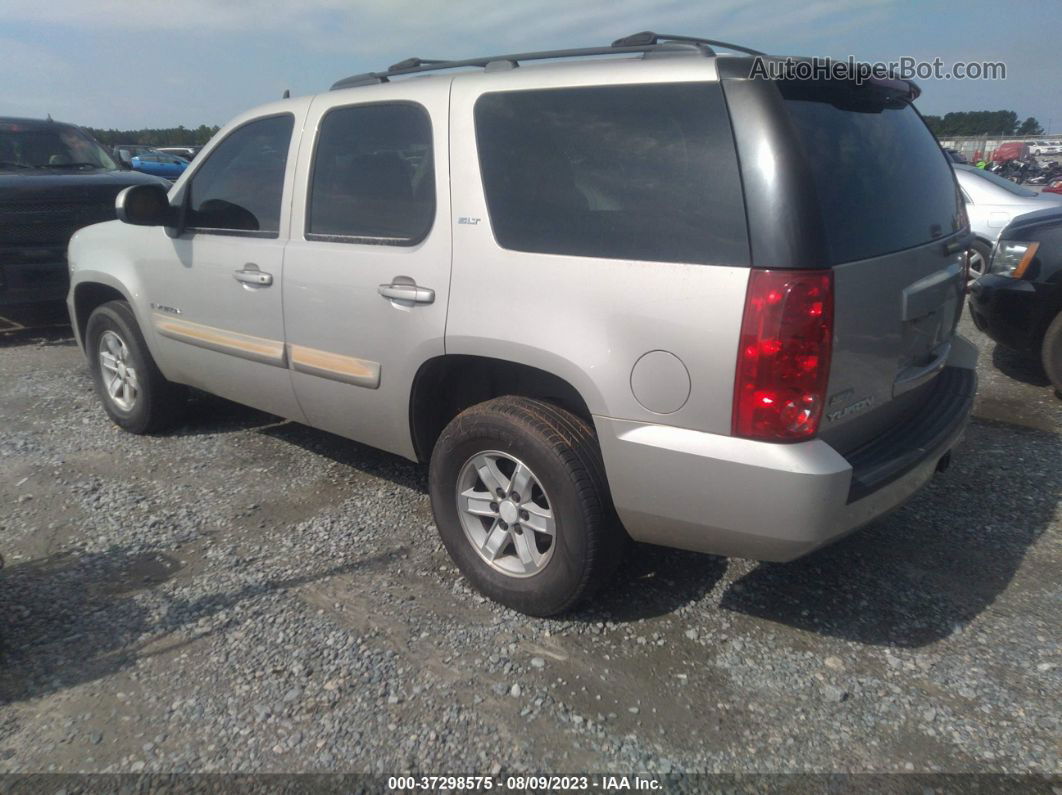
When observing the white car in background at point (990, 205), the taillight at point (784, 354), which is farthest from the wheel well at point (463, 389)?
the white car in background at point (990, 205)

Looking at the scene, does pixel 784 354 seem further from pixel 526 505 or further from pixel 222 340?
pixel 222 340

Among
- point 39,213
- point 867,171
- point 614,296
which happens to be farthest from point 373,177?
point 39,213

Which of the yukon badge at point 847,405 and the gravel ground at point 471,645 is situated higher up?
the yukon badge at point 847,405

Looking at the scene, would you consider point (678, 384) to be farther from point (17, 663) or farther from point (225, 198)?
point (225, 198)

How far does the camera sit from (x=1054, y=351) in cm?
526

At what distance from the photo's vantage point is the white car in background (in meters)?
8.57

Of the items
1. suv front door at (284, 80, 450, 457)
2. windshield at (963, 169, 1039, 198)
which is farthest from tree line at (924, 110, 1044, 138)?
suv front door at (284, 80, 450, 457)

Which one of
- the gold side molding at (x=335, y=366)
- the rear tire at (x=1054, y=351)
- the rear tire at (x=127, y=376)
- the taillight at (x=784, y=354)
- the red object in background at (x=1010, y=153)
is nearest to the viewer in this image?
the taillight at (x=784, y=354)

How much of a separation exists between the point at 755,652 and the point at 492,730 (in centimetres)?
99

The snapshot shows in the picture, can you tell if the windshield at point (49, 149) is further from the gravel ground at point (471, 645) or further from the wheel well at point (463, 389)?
the wheel well at point (463, 389)

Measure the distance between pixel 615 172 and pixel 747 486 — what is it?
1082 millimetres

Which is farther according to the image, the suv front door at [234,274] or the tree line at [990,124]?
the tree line at [990,124]

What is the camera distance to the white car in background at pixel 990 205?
337 inches

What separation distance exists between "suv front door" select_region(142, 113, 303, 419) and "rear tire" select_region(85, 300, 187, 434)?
0.34 metres
